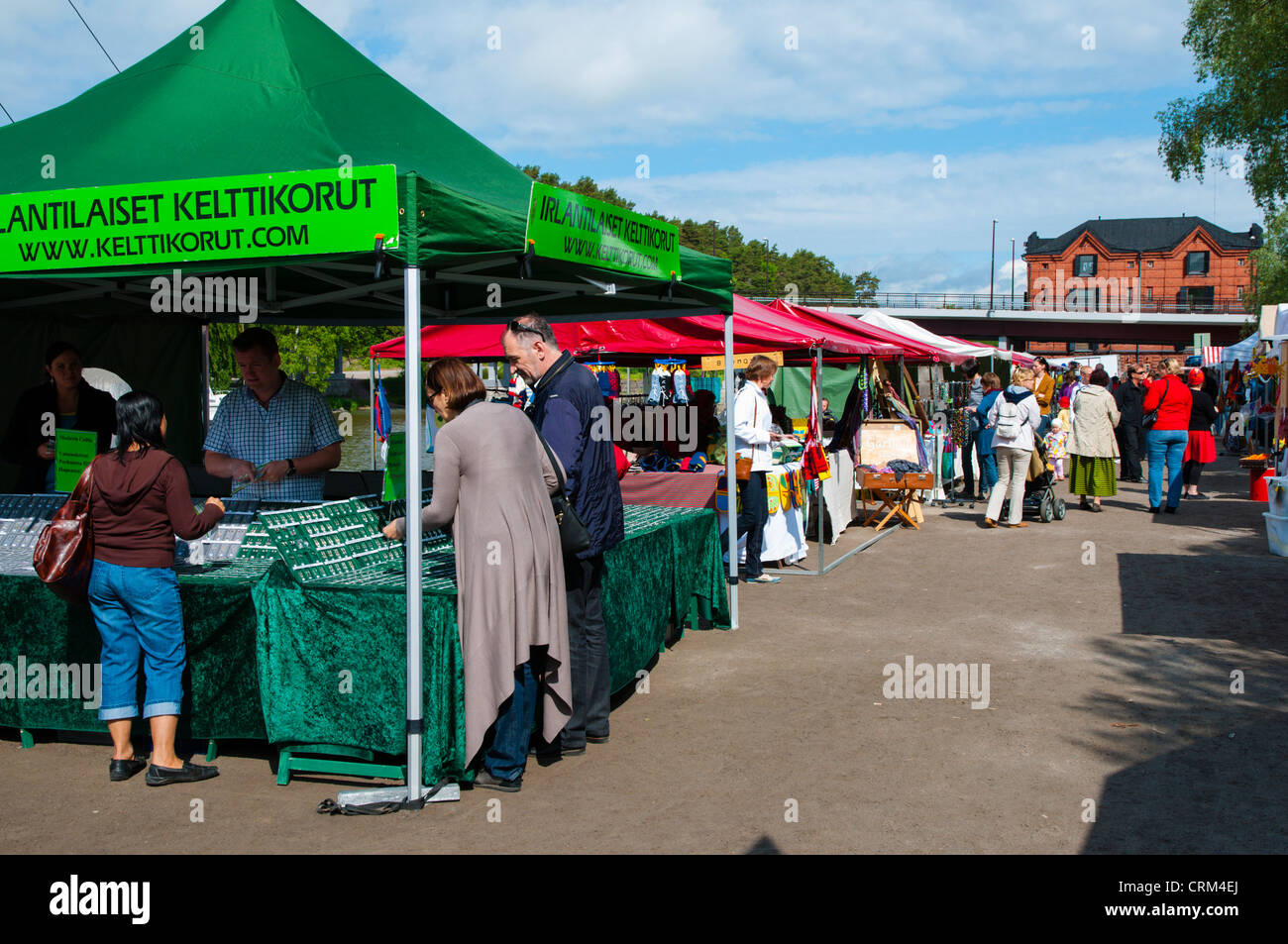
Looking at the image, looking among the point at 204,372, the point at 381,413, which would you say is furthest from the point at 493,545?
the point at 381,413

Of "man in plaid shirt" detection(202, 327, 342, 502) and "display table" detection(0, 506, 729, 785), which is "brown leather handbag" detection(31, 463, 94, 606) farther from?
"man in plaid shirt" detection(202, 327, 342, 502)

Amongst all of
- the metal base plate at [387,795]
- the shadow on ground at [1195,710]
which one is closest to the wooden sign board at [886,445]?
the shadow on ground at [1195,710]

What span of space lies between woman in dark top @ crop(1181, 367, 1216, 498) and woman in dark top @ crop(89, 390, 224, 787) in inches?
507

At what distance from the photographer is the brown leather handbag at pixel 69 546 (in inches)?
175

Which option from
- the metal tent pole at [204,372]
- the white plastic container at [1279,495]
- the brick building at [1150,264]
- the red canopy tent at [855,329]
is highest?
the brick building at [1150,264]

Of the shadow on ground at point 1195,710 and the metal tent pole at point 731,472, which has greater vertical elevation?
the metal tent pole at point 731,472

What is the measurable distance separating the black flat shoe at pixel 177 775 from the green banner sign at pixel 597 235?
2.77 metres

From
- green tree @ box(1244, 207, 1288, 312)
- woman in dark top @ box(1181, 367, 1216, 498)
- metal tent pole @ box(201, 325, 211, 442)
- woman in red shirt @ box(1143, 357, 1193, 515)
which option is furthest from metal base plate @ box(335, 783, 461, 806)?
green tree @ box(1244, 207, 1288, 312)

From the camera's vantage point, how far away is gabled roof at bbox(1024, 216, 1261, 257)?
4222 inches

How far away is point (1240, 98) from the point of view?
2150cm

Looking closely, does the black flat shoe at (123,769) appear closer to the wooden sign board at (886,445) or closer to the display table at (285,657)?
the display table at (285,657)

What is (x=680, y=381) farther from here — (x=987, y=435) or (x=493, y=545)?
(x=493, y=545)

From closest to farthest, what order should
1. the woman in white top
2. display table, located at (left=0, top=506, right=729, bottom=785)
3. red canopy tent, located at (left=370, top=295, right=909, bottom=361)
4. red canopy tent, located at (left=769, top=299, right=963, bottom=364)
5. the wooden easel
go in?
1. display table, located at (left=0, top=506, right=729, bottom=785)
2. the woman in white top
3. red canopy tent, located at (left=370, top=295, right=909, bottom=361)
4. red canopy tent, located at (left=769, top=299, right=963, bottom=364)
5. the wooden easel
